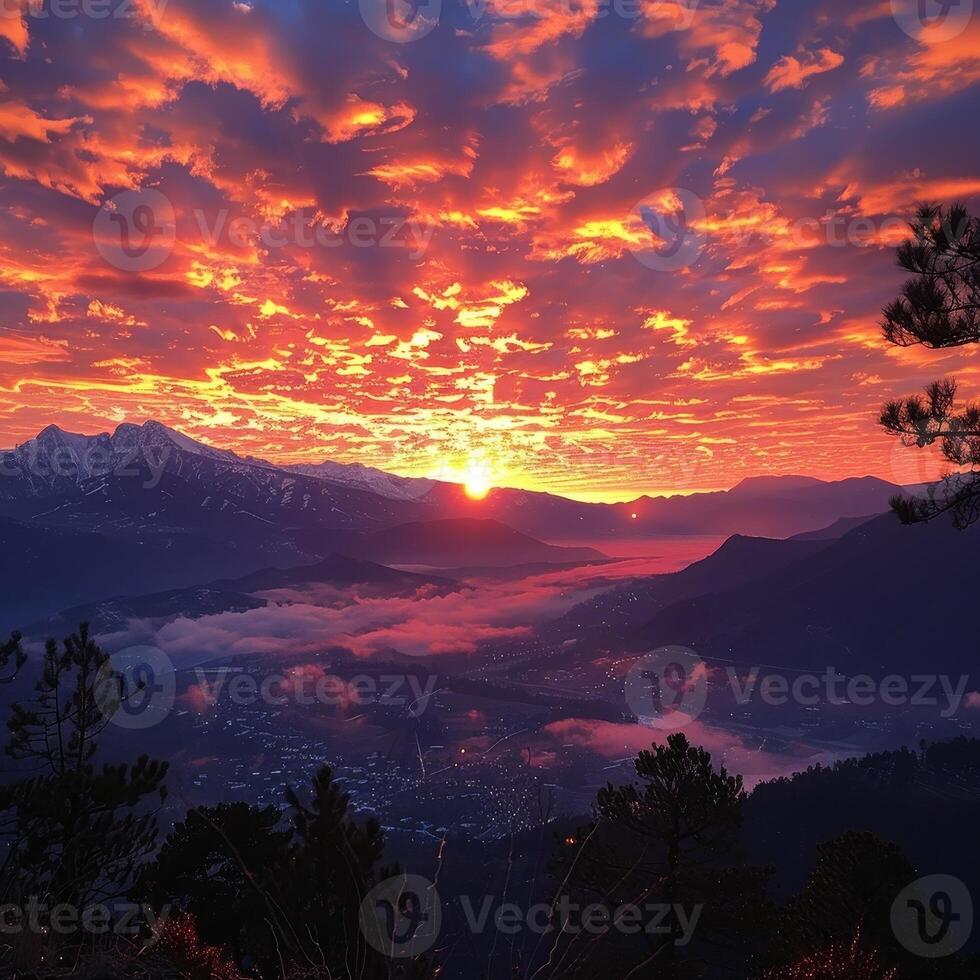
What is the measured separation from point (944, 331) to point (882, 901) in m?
17.4

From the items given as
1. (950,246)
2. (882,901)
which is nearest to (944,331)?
(950,246)

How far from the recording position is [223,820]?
21.3 m

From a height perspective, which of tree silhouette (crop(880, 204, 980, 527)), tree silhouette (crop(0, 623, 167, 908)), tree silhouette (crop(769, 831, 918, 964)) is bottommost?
tree silhouette (crop(769, 831, 918, 964))

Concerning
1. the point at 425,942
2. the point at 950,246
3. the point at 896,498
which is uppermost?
the point at 950,246

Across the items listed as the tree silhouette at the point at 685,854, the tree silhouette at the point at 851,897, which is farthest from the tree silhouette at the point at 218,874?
the tree silhouette at the point at 851,897

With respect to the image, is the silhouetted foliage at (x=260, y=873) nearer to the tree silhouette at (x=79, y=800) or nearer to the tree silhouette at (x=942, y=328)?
the tree silhouette at (x=79, y=800)

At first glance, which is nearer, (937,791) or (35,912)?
(35,912)

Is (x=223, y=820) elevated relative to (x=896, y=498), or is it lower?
lower

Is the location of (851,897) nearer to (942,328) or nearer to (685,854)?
(685,854)

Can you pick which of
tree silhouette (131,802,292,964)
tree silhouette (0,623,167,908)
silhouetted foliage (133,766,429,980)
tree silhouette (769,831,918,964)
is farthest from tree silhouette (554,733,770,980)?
tree silhouette (0,623,167,908)

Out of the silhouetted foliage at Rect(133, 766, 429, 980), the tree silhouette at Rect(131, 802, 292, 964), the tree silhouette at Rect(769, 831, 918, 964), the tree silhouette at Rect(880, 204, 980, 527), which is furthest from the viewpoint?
the tree silhouette at Rect(131, 802, 292, 964)

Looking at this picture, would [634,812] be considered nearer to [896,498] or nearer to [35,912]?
[896,498]

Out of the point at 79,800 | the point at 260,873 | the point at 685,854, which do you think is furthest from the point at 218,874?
the point at 685,854

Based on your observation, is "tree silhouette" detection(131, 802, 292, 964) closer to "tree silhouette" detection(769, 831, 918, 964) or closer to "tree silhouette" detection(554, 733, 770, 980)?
"tree silhouette" detection(554, 733, 770, 980)
